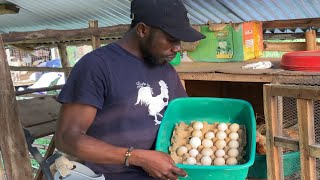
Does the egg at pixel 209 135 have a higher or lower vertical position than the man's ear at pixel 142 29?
lower

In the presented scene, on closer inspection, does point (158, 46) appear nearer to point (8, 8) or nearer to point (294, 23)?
point (294, 23)

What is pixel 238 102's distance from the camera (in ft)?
6.57

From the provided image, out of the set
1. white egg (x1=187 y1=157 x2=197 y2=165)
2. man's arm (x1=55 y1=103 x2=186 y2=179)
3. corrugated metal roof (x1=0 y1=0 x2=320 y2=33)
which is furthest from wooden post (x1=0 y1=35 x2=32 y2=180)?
corrugated metal roof (x1=0 y1=0 x2=320 y2=33)

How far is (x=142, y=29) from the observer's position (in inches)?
66.6

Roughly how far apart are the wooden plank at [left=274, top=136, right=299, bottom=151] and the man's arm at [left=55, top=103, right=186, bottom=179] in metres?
0.70

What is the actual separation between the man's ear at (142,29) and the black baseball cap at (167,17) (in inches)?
0.8

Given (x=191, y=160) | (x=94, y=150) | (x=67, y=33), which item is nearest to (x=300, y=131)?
(x=191, y=160)

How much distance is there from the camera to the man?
1556mm

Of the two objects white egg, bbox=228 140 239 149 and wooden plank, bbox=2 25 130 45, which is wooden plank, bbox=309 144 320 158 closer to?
white egg, bbox=228 140 239 149

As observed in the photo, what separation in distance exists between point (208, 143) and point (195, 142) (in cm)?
7

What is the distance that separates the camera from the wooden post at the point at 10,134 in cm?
222

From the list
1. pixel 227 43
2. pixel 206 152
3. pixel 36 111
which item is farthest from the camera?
pixel 36 111

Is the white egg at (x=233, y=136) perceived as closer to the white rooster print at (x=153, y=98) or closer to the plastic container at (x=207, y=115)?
the plastic container at (x=207, y=115)

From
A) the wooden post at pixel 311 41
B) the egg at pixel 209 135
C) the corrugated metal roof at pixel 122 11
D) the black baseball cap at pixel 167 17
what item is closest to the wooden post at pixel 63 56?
the corrugated metal roof at pixel 122 11
